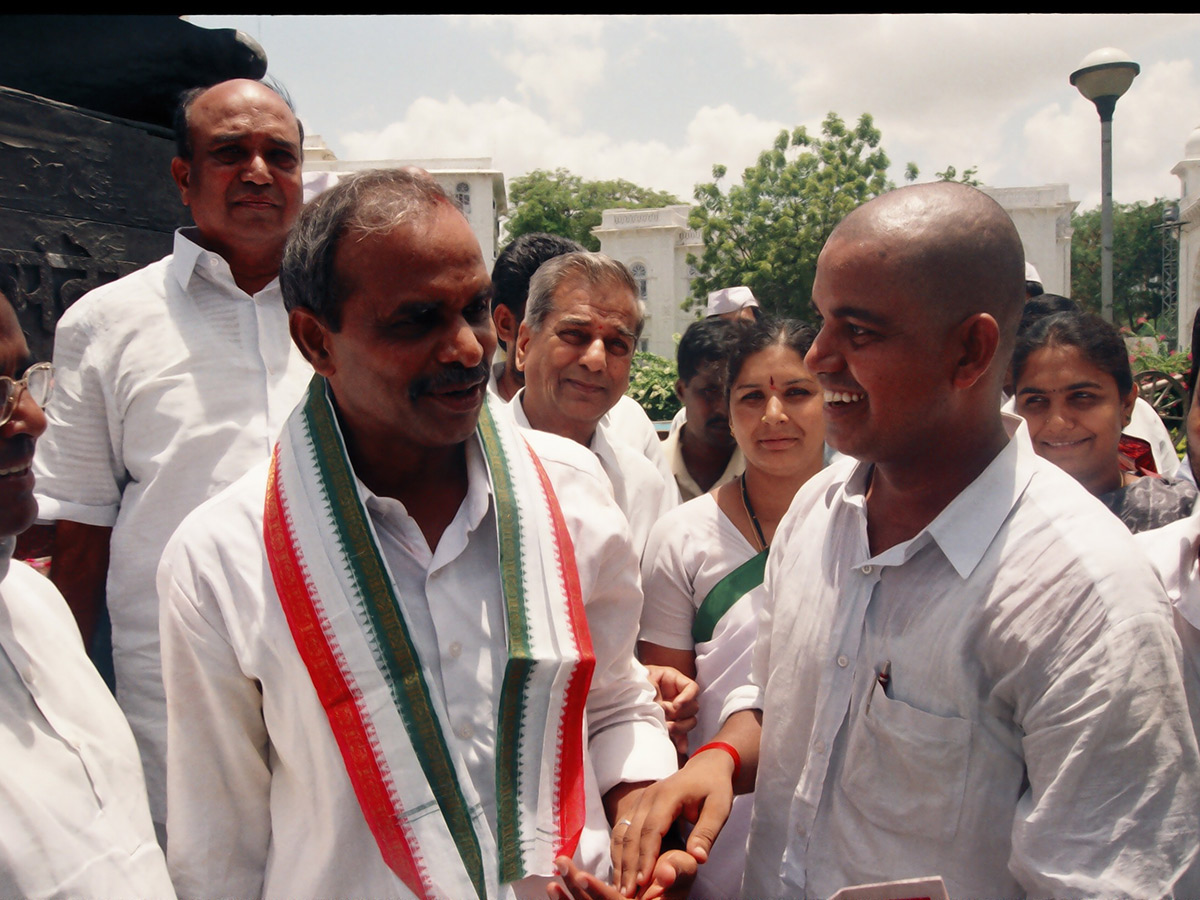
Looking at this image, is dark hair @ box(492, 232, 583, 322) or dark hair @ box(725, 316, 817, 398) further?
dark hair @ box(492, 232, 583, 322)

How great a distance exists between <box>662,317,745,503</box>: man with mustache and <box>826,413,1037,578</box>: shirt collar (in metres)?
1.90

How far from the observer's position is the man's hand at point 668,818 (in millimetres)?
1528

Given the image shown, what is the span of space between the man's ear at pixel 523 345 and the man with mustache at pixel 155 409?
0.74m

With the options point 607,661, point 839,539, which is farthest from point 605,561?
point 839,539

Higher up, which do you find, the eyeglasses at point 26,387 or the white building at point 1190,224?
the white building at point 1190,224

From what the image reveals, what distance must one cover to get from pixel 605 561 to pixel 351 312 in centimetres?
63

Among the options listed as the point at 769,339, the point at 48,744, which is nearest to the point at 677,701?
the point at 769,339

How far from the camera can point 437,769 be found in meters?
1.44

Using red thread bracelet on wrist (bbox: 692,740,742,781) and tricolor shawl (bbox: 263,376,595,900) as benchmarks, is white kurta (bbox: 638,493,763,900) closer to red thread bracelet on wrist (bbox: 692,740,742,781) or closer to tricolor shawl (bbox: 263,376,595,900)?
red thread bracelet on wrist (bbox: 692,740,742,781)

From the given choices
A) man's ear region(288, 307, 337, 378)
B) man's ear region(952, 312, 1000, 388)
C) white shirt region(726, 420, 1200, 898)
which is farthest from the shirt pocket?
man's ear region(288, 307, 337, 378)

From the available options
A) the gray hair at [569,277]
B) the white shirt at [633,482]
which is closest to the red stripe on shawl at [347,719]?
the white shirt at [633,482]

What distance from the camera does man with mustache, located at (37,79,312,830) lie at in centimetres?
234

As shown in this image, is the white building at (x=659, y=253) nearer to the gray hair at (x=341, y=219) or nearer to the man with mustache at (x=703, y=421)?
the man with mustache at (x=703, y=421)
